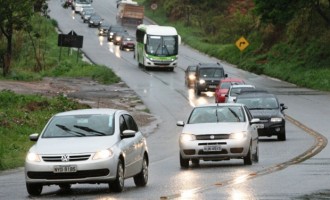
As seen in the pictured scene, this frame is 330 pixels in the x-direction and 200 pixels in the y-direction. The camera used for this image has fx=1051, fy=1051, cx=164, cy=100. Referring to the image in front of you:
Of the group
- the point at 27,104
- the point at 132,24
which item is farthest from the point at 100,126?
the point at 132,24

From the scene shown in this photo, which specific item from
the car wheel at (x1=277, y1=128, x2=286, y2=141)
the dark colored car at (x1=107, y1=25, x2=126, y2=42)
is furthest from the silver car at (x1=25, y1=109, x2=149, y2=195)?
the dark colored car at (x1=107, y1=25, x2=126, y2=42)

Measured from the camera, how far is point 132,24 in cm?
12681

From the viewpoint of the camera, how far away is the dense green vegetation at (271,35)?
241ft

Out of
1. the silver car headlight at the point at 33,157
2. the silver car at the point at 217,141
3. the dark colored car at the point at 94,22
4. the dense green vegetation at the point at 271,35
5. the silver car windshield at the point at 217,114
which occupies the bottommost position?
the dark colored car at the point at 94,22

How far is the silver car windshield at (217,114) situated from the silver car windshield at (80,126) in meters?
6.37

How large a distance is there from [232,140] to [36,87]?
36.5 metres

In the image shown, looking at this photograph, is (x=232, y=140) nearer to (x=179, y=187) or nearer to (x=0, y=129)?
(x=179, y=187)

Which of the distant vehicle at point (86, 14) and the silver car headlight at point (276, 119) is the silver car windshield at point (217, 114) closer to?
the silver car headlight at point (276, 119)

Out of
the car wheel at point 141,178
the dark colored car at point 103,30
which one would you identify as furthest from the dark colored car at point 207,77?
the dark colored car at point 103,30

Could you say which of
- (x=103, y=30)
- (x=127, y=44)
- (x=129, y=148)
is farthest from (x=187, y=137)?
(x=103, y=30)

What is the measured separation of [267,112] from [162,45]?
46.3 m

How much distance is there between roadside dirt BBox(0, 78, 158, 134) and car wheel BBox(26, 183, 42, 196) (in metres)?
26.5

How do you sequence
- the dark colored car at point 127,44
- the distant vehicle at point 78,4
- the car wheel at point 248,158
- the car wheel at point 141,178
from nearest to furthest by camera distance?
the car wheel at point 141,178 < the car wheel at point 248,158 < the dark colored car at point 127,44 < the distant vehicle at point 78,4

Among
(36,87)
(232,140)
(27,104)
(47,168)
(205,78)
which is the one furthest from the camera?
(205,78)
